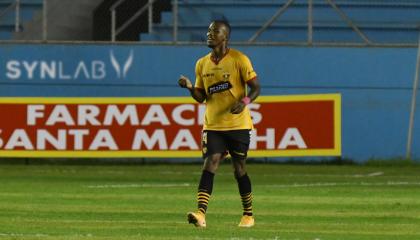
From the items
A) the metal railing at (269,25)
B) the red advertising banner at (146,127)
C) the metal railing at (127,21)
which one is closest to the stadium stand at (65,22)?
the metal railing at (269,25)

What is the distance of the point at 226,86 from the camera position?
1348cm

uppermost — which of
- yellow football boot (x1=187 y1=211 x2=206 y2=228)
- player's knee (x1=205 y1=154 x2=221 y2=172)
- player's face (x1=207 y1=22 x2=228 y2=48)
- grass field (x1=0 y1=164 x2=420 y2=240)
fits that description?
player's face (x1=207 y1=22 x2=228 y2=48)

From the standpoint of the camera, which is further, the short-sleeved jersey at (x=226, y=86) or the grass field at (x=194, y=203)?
the short-sleeved jersey at (x=226, y=86)

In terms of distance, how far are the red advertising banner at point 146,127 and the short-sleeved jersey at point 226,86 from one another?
13.7m

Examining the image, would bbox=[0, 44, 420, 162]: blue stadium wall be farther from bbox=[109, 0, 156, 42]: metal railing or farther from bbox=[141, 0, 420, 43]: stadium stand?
bbox=[141, 0, 420, 43]: stadium stand

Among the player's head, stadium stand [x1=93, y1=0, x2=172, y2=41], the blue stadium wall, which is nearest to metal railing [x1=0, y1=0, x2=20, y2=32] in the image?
the blue stadium wall

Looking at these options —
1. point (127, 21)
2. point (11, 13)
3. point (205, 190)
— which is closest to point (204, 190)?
point (205, 190)

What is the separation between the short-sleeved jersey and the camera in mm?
13461

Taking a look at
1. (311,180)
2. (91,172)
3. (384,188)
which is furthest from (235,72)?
(91,172)

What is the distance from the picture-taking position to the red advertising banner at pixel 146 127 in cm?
2730

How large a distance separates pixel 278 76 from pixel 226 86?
1510cm

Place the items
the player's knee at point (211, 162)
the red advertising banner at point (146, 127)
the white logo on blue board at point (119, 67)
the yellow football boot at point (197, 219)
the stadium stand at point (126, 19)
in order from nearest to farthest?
the yellow football boot at point (197, 219)
the player's knee at point (211, 162)
the red advertising banner at point (146, 127)
the white logo on blue board at point (119, 67)
the stadium stand at point (126, 19)

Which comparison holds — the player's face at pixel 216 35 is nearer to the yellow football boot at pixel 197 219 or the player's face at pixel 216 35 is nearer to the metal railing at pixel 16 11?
the yellow football boot at pixel 197 219

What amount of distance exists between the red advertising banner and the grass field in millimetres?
482
